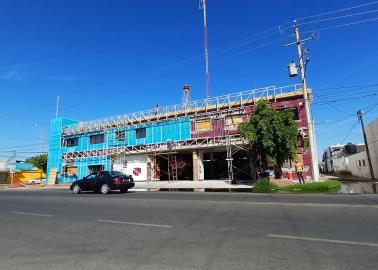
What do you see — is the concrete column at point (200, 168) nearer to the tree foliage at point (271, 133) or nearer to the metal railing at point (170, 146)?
the metal railing at point (170, 146)

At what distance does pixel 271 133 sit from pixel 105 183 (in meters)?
12.5

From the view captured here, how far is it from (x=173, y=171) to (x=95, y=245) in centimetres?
3171

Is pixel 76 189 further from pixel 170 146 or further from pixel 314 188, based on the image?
pixel 314 188

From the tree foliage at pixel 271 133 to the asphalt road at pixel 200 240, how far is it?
14389 millimetres

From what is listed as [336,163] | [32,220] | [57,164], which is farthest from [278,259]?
[336,163]

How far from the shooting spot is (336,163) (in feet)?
225

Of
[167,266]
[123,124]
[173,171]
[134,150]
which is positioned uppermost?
[123,124]

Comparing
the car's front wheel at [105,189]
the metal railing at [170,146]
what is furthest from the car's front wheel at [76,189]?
the metal railing at [170,146]

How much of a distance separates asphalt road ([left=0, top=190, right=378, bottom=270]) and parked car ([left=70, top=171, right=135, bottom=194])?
37.4ft

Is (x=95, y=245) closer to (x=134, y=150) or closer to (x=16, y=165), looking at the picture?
(x=134, y=150)

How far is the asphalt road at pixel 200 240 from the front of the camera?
5461 millimetres

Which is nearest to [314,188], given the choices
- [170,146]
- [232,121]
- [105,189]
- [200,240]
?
[105,189]

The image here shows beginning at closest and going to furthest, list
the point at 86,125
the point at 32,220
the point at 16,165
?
the point at 32,220 → the point at 86,125 → the point at 16,165

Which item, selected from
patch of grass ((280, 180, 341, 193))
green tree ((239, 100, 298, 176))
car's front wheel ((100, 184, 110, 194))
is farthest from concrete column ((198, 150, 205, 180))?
patch of grass ((280, 180, 341, 193))
